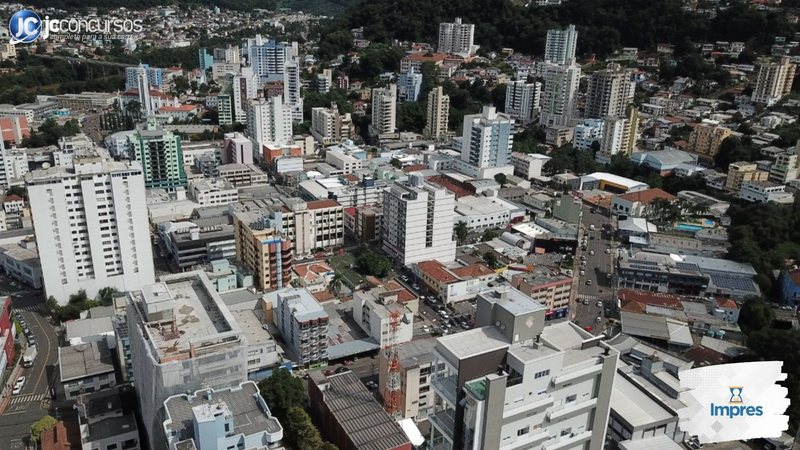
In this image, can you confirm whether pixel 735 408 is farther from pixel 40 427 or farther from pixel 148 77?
pixel 148 77

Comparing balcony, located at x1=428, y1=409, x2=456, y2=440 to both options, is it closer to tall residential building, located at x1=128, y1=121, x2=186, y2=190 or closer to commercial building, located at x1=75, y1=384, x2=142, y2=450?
commercial building, located at x1=75, y1=384, x2=142, y2=450

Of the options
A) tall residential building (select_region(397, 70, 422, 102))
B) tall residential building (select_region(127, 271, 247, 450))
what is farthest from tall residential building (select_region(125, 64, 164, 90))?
tall residential building (select_region(127, 271, 247, 450))

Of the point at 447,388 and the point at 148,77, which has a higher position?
the point at 447,388

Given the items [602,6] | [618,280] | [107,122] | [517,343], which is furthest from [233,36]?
[517,343]

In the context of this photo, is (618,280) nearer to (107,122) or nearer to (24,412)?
(24,412)

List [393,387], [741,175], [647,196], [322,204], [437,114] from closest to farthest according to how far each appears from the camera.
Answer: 1. [393,387]
2. [322,204]
3. [647,196]
4. [741,175]
5. [437,114]

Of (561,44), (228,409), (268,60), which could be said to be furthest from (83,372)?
(561,44)
